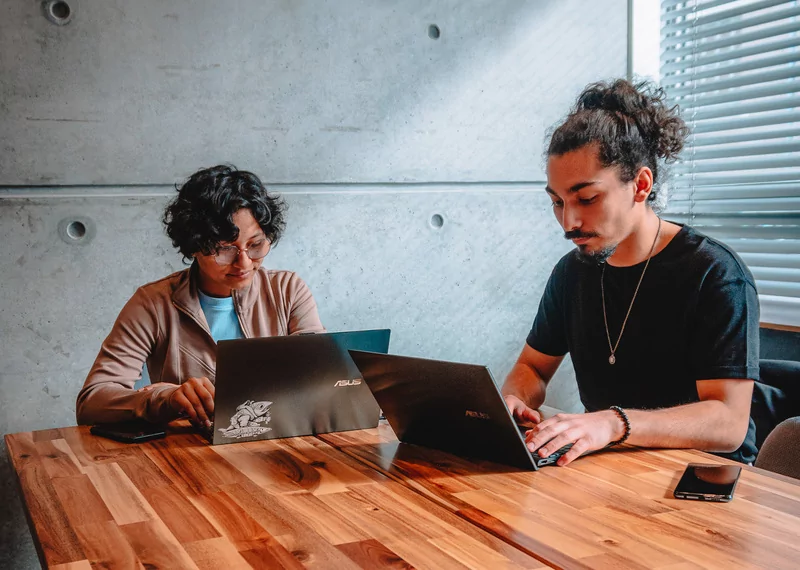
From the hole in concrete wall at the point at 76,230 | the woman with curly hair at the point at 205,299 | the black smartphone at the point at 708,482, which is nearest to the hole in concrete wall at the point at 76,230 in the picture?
the hole in concrete wall at the point at 76,230

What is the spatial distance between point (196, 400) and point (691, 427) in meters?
1.16

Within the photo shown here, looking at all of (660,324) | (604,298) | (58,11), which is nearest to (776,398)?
(660,324)

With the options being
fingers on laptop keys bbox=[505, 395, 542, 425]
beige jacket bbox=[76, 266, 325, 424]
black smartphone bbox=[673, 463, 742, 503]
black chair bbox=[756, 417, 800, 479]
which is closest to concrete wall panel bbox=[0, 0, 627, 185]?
beige jacket bbox=[76, 266, 325, 424]

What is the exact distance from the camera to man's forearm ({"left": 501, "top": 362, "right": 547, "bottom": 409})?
A: 7.93 ft

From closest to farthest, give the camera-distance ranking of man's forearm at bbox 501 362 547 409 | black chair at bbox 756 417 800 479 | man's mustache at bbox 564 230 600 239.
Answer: black chair at bbox 756 417 800 479
man's mustache at bbox 564 230 600 239
man's forearm at bbox 501 362 547 409

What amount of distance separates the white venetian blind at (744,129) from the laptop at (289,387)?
1.86 m

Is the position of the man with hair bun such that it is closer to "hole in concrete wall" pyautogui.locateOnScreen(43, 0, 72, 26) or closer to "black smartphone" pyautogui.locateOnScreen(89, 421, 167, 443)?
"black smartphone" pyautogui.locateOnScreen(89, 421, 167, 443)

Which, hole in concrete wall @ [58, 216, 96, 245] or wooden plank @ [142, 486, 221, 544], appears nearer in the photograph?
wooden plank @ [142, 486, 221, 544]

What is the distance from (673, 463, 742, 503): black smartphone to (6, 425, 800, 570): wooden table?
0.02 meters

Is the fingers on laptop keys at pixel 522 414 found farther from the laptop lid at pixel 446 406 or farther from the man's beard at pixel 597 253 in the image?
the man's beard at pixel 597 253

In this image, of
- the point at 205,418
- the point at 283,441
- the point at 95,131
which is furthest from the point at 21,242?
the point at 283,441

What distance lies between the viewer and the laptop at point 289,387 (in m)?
1.85

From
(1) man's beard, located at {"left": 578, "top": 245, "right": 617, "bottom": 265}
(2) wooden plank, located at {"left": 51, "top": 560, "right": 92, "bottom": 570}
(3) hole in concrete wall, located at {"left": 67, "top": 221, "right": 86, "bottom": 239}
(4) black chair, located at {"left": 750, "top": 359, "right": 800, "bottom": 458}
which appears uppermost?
(3) hole in concrete wall, located at {"left": 67, "top": 221, "right": 86, "bottom": 239}

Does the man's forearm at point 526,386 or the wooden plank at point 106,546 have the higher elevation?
the wooden plank at point 106,546
